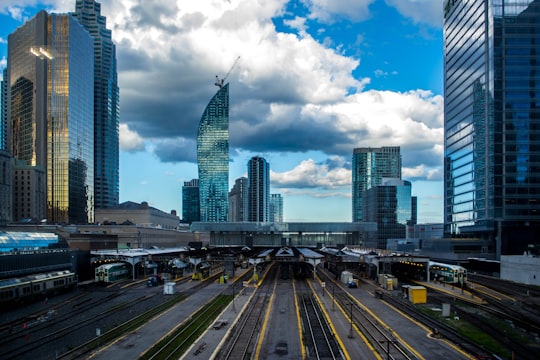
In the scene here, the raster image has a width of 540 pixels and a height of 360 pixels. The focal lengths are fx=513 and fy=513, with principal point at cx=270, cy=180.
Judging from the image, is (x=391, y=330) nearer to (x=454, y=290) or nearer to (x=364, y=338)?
(x=364, y=338)

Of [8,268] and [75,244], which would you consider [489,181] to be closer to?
[75,244]

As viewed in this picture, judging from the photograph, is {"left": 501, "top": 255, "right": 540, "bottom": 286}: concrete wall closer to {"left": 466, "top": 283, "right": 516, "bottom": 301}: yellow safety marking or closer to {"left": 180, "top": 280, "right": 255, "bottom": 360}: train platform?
{"left": 466, "top": 283, "right": 516, "bottom": 301}: yellow safety marking

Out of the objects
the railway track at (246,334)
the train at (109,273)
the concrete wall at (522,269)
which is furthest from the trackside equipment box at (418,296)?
the train at (109,273)

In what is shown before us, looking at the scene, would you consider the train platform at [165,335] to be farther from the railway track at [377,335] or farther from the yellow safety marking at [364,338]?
the railway track at [377,335]

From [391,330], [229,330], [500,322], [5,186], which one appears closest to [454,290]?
[500,322]

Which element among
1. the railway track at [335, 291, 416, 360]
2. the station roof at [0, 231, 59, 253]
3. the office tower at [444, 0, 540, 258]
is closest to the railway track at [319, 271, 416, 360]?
the railway track at [335, 291, 416, 360]

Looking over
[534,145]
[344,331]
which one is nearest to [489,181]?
[534,145]
